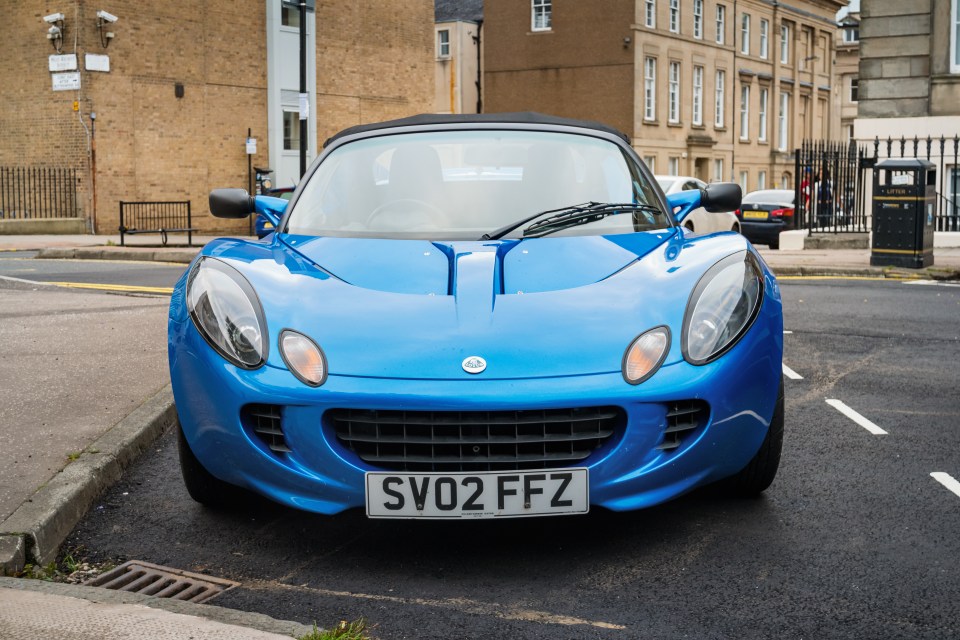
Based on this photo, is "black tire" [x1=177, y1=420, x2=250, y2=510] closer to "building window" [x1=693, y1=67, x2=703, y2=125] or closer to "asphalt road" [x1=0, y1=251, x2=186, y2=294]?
"asphalt road" [x1=0, y1=251, x2=186, y2=294]

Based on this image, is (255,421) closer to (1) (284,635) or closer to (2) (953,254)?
(1) (284,635)

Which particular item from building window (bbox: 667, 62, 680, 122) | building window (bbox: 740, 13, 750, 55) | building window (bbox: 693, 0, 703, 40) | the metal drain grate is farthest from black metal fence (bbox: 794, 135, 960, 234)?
building window (bbox: 740, 13, 750, 55)

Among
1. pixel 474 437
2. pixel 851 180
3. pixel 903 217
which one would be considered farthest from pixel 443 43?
pixel 474 437

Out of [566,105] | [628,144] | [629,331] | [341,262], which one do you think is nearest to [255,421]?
[341,262]

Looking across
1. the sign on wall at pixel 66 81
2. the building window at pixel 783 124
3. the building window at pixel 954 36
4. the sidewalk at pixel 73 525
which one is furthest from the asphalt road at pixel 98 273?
the building window at pixel 783 124

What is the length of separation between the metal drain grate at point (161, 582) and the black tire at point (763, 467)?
189cm

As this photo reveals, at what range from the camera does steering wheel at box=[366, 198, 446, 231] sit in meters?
5.00

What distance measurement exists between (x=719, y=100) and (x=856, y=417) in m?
50.4

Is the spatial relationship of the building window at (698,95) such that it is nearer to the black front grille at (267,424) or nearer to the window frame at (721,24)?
the window frame at (721,24)

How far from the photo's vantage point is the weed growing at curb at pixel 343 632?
2982mm

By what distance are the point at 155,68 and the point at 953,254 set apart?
20.5 metres

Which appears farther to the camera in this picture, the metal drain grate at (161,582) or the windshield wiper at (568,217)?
the windshield wiper at (568,217)

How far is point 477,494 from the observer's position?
141 inches

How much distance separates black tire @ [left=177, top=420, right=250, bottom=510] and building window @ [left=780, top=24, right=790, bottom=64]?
6006 centimetres
